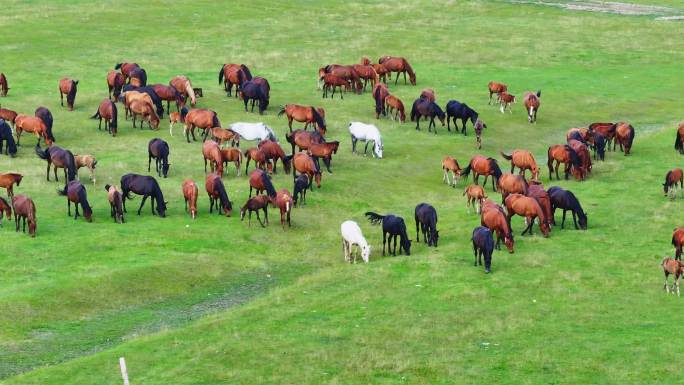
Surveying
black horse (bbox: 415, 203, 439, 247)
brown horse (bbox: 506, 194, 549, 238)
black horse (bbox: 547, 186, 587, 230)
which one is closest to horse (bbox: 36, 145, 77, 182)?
black horse (bbox: 415, 203, 439, 247)

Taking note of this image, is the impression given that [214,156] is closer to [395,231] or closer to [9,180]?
[9,180]

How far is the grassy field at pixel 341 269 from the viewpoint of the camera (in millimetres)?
27891

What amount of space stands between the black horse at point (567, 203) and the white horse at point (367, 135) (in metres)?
11.1

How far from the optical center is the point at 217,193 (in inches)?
1617

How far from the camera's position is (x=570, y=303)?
31.7 metres

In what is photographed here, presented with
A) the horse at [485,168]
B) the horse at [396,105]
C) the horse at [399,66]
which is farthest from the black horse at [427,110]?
the horse at [399,66]

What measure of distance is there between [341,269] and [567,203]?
7988 mm

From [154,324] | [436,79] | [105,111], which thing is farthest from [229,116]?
[154,324]

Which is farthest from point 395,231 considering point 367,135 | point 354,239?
point 367,135

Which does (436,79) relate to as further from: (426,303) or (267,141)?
→ (426,303)

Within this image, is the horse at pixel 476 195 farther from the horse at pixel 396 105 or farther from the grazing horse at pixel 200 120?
the horse at pixel 396 105

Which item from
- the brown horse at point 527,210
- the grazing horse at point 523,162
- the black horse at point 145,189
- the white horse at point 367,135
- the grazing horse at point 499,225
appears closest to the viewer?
the grazing horse at point 499,225

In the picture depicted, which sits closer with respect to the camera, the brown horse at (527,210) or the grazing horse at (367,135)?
the brown horse at (527,210)

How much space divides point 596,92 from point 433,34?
17597 mm
